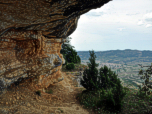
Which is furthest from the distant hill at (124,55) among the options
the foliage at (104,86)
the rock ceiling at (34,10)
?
the rock ceiling at (34,10)

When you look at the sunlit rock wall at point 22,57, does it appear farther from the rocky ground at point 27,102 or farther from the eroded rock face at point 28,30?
the rocky ground at point 27,102

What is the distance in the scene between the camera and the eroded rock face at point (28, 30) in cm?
536

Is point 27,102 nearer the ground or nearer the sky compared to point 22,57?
nearer the ground

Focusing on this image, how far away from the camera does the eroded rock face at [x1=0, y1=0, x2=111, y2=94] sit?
536cm

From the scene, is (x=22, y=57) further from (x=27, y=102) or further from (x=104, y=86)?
(x=104, y=86)

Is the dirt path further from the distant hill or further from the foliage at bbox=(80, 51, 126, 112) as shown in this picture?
the distant hill

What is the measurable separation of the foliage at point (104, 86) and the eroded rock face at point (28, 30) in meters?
3.81

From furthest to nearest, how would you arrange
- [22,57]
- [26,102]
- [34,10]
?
[22,57] < [26,102] < [34,10]

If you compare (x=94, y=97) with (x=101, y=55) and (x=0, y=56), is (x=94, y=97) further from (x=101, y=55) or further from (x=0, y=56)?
(x=101, y=55)

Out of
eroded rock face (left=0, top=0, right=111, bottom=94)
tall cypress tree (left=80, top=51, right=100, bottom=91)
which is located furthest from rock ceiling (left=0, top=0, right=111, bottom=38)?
tall cypress tree (left=80, top=51, right=100, bottom=91)

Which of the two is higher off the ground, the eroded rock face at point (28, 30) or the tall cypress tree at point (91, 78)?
the eroded rock face at point (28, 30)

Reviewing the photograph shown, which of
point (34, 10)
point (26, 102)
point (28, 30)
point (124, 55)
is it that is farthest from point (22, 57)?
point (124, 55)

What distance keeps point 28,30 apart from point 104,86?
358 inches

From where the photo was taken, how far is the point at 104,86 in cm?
1227
